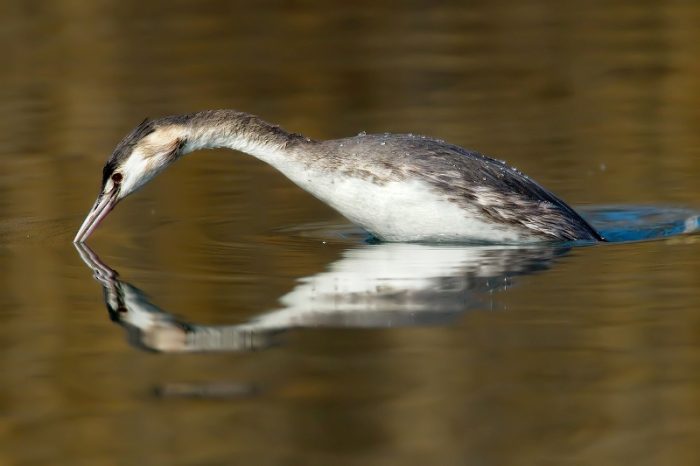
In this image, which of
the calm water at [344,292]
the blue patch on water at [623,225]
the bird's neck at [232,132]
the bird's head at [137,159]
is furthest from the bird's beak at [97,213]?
the blue patch on water at [623,225]

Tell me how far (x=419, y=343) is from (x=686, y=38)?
1093 cm

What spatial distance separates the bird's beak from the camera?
8367 mm

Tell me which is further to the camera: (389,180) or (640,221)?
(640,221)

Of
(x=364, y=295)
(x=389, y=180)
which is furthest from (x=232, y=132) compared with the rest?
(x=364, y=295)

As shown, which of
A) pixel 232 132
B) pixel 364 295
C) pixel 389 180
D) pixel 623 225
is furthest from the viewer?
pixel 623 225

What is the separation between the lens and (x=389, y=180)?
782cm

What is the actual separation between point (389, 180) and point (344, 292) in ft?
3.45

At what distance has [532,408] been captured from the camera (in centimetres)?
510

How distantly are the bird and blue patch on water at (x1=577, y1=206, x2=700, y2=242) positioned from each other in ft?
0.74

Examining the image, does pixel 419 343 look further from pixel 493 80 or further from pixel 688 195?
pixel 493 80

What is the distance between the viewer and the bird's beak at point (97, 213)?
329 inches

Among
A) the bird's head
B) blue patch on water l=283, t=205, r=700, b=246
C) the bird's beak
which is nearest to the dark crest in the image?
the bird's head

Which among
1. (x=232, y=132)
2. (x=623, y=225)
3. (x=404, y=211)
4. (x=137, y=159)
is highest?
(x=232, y=132)

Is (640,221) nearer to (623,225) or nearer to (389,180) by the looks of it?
(623,225)
